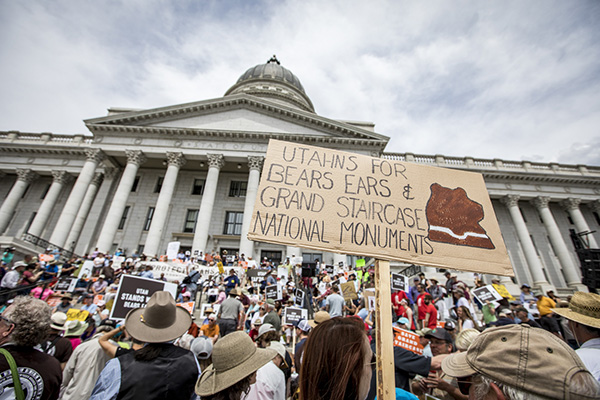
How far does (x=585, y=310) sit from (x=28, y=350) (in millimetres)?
5105

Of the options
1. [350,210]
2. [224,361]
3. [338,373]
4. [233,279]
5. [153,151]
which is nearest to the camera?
[338,373]

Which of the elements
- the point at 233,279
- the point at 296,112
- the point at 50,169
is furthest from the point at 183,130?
the point at 233,279

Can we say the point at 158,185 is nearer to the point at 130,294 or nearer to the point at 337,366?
the point at 130,294

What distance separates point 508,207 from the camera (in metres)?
28.7

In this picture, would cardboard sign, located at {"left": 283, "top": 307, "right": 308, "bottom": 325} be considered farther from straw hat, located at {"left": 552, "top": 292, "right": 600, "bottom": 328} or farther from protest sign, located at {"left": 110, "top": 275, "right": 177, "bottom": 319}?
straw hat, located at {"left": 552, "top": 292, "right": 600, "bottom": 328}

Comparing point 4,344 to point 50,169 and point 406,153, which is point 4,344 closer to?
point 406,153

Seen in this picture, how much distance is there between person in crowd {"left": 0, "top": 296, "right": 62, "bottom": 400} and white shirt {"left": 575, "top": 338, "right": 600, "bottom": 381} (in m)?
4.56

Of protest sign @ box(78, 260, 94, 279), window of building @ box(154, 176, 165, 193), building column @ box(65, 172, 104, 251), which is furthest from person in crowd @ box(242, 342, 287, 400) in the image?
window of building @ box(154, 176, 165, 193)

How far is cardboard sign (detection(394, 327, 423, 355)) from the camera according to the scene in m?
3.56

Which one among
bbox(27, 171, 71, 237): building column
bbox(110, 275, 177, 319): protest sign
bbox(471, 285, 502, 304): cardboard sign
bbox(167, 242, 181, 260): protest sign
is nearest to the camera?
bbox(110, 275, 177, 319): protest sign

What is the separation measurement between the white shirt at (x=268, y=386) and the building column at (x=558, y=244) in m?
33.4

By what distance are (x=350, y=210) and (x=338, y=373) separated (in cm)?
177

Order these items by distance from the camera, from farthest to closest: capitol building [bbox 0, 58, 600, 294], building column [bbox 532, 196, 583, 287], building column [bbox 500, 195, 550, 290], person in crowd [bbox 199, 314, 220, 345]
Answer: building column [bbox 532, 196, 583, 287], building column [bbox 500, 195, 550, 290], capitol building [bbox 0, 58, 600, 294], person in crowd [bbox 199, 314, 220, 345]

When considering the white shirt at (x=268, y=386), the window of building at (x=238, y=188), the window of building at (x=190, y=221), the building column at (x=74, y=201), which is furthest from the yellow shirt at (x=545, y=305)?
the building column at (x=74, y=201)
